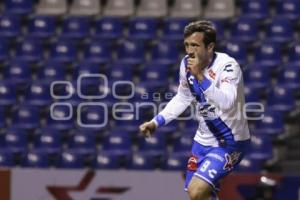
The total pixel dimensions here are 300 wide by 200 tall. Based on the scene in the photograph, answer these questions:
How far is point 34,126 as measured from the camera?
36.5ft

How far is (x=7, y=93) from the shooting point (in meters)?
11.5

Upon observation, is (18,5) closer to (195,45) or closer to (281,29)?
(281,29)

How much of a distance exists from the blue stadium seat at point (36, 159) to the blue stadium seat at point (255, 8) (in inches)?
128

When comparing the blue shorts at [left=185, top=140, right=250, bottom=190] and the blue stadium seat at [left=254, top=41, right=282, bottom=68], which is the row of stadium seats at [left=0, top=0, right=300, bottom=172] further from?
the blue shorts at [left=185, top=140, right=250, bottom=190]

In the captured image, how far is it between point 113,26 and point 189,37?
5.61 m

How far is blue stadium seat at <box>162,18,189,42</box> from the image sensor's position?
39.4 feet

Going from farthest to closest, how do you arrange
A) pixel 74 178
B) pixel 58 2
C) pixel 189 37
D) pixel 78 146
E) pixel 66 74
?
pixel 58 2, pixel 66 74, pixel 78 146, pixel 74 178, pixel 189 37

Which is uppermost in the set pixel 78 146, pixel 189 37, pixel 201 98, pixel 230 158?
pixel 189 37

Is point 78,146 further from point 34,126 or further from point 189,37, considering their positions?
point 189,37

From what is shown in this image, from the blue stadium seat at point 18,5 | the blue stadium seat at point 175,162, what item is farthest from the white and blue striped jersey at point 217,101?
the blue stadium seat at point 18,5

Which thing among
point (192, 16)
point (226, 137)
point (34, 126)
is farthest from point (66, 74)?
point (226, 137)

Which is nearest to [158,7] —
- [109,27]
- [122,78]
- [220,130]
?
[109,27]

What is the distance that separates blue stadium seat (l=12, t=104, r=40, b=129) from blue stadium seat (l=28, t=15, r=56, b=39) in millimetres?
1357

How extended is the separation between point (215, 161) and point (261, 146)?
151 inches
